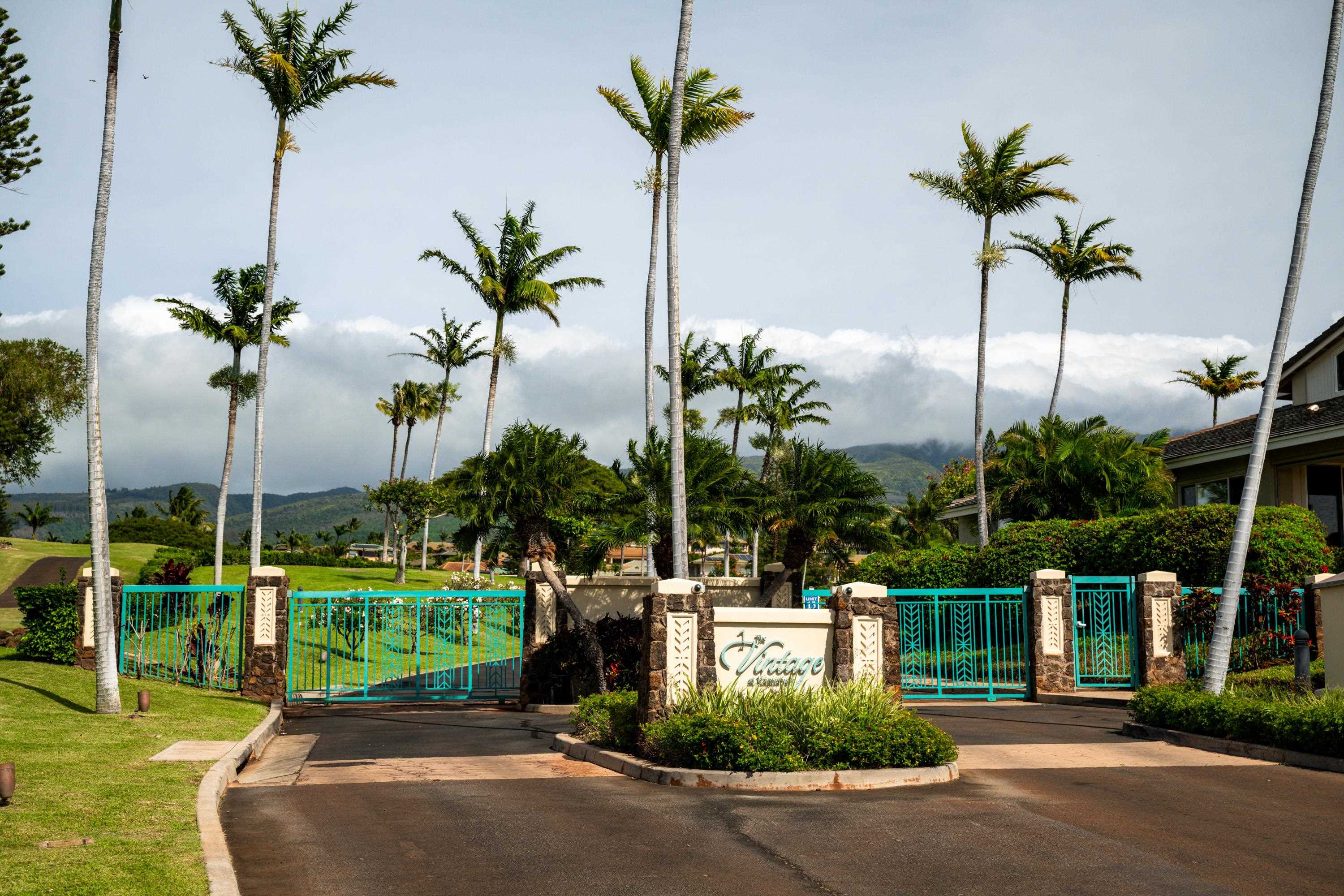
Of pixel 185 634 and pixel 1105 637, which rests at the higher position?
pixel 185 634

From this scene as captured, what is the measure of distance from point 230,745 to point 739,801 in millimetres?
7500

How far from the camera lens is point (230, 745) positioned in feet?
48.3

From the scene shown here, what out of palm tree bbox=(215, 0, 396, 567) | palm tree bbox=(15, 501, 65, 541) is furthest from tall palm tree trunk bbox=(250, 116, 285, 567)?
palm tree bbox=(15, 501, 65, 541)

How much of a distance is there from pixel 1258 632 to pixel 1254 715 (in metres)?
9.93

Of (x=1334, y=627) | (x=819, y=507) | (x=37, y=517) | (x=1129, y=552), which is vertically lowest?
(x=1334, y=627)

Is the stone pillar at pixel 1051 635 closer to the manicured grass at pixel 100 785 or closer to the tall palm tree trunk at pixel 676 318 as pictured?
the tall palm tree trunk at pixel 676 318

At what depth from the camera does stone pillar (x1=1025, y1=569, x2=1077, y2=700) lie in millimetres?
22828

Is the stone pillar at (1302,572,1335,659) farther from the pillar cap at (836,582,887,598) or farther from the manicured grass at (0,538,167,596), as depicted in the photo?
the manicured grass at (0,538,167,596)

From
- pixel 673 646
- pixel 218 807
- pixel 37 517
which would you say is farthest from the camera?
pixel 37 517

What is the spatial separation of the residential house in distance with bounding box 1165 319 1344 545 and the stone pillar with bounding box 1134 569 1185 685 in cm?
785

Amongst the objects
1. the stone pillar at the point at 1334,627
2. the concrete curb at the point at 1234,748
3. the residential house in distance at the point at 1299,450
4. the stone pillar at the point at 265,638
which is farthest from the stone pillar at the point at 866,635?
the residential house in distance at the point at 1299,450

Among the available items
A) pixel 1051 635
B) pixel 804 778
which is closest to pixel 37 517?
pixel 1051 635

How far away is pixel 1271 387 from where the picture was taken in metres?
16.9

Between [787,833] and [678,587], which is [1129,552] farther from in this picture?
[787,833]
